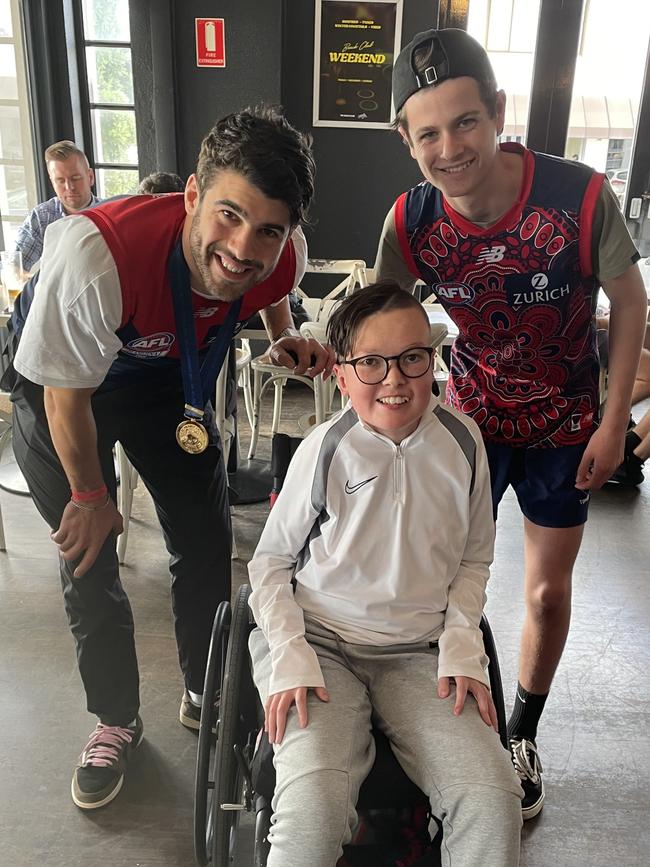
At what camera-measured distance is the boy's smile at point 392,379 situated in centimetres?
118

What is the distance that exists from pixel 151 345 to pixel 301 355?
322mm

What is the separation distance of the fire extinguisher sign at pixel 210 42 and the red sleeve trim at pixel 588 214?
3583mm

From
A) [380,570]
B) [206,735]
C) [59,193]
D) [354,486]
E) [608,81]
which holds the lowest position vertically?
[206,735]

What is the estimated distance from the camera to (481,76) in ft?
3.94

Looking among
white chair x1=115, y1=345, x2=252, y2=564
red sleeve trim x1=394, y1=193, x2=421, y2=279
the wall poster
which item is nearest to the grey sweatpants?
red sleeve trim x1=394, y1=193, x2=421, y2=279

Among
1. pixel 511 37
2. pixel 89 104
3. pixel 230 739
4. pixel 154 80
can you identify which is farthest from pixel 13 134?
pixel 230 739

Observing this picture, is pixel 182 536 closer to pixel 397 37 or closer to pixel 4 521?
pixel 4 521

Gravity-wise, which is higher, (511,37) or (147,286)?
(511,37)

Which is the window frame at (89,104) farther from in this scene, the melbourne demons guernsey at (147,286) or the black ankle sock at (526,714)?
the black ankle sock at (526,714)

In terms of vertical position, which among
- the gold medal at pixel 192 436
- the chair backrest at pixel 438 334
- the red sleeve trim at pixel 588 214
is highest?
the red sleeve trim at pixel 588 214

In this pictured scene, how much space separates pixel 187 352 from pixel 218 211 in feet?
0.96

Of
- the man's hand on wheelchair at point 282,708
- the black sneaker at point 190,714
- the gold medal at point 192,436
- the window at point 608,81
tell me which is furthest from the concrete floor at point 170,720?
the window at point 608,81

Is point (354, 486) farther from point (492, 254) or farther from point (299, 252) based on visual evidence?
point (299, 252)

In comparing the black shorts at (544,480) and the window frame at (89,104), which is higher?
the window frame at (89,104)
